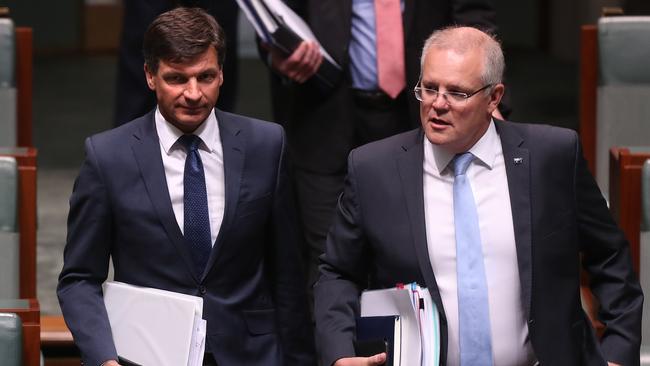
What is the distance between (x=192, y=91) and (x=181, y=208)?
0.22 m

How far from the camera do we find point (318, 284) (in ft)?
8.91

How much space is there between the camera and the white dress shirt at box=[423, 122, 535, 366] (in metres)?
2.61

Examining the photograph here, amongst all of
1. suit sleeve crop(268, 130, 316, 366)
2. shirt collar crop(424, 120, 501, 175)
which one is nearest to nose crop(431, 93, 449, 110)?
shirt collar crop(424, 120, 501, 175)

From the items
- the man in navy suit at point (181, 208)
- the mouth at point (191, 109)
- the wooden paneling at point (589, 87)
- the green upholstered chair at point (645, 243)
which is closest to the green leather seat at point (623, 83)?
the wooden paneling at point (589, 87)

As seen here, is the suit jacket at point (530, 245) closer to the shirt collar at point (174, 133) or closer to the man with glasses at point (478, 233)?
the man with glasses at point (478, 233)

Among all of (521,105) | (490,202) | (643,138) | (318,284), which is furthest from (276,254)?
(521,105)

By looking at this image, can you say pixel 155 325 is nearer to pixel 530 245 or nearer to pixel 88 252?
pixel 88 252

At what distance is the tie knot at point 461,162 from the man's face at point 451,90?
3cm

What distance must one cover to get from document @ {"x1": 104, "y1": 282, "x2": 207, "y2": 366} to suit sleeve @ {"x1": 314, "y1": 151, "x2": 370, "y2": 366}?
23 cm

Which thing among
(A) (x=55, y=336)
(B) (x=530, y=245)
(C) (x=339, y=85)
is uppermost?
(C) (x=339, y=85)

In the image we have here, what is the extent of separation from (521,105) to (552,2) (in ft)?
6.47

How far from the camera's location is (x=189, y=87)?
2.72m

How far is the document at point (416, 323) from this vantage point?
2.54m

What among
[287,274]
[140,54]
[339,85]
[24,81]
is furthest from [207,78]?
[24,81]
